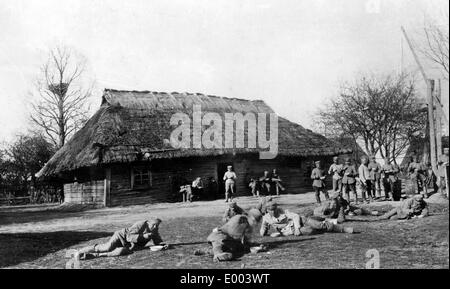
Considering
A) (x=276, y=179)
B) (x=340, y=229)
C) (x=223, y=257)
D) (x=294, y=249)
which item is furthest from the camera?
(x=276, y=179)

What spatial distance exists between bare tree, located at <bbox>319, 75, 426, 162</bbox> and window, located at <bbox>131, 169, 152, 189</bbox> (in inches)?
365

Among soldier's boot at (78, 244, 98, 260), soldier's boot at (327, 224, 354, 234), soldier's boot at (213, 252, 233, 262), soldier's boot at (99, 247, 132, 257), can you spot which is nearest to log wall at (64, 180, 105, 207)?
soldier's boot at (78, 244, 98, 260)

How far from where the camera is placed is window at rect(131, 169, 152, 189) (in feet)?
61.7

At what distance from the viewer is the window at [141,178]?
61.7ft

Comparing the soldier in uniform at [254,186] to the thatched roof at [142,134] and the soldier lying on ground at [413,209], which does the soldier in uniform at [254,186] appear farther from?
the soldier lying on ground at [413,209]

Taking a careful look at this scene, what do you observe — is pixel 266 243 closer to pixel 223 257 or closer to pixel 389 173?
pixel 223 257

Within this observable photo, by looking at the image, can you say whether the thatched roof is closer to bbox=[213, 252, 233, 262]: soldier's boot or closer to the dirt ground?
the dirt ground

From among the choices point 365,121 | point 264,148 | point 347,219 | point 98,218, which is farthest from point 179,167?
point 347,219

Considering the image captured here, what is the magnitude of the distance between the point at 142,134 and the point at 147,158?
1.60m

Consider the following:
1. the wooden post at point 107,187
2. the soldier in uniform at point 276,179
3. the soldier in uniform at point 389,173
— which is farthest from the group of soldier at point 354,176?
the wooden post at point 107,187

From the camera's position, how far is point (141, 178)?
19078 millimetres

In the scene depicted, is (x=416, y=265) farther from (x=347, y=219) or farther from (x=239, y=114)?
(x=239, y=114)

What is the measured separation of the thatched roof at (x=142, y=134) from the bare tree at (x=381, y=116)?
7.55 feet

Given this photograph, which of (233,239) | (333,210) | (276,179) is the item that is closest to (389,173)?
(333,210)
